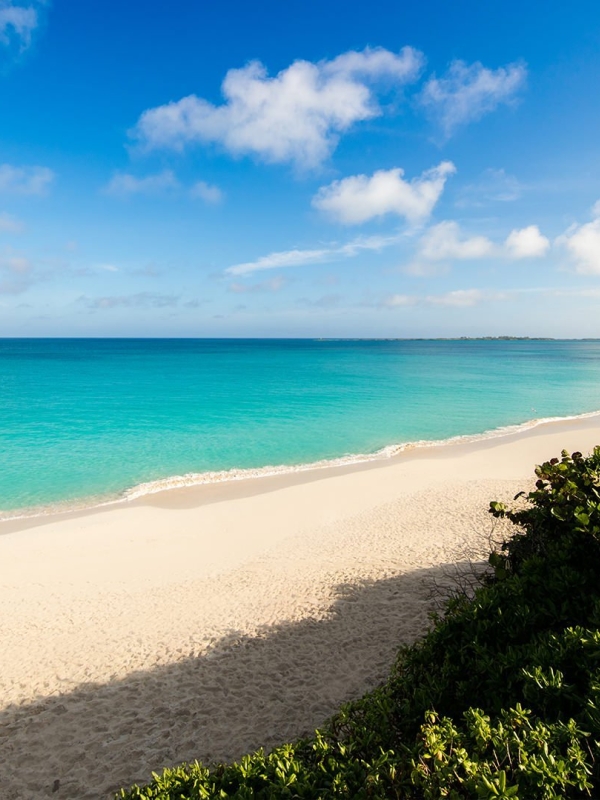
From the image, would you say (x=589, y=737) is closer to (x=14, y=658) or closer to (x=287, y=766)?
(x=287, y=766)

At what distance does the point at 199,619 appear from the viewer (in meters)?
8.52

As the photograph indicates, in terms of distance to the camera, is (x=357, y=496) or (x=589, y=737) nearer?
(x=589, y=737)

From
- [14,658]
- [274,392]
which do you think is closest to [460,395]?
[274,392]

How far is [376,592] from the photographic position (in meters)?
8.95

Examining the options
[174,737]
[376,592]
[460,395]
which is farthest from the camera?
[460,395]

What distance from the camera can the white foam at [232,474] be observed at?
16.0m

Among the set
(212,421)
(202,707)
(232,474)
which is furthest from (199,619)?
(212,421)

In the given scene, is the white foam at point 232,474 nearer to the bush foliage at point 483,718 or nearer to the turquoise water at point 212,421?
the turquoise water at point 212,421

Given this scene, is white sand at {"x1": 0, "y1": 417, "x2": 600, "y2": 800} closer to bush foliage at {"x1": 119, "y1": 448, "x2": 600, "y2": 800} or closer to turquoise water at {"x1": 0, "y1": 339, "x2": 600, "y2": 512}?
bush foliage at {"x1": 119, "y1": 448, "x2": 600, "y2": 800}

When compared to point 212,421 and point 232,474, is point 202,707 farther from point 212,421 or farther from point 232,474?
point 212,421

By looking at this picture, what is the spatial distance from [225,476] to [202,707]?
528 inches

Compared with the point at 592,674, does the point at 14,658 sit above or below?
below

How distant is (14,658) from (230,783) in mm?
6585

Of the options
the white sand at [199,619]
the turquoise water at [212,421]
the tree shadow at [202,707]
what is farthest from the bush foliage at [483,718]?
the turquoise water at [212,421]
